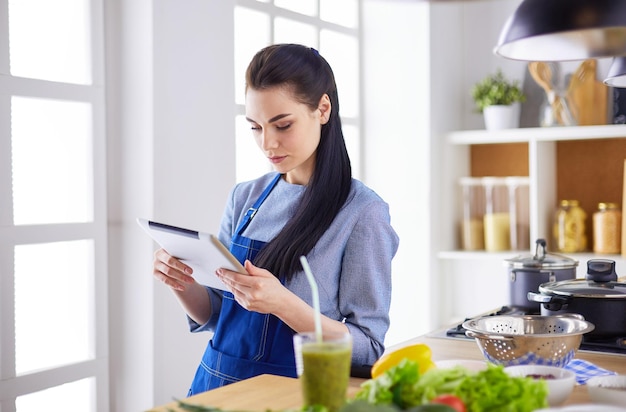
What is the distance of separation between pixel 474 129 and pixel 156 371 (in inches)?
94.6

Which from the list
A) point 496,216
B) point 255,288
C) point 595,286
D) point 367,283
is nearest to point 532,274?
point 595,286

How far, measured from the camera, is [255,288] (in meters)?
1.67

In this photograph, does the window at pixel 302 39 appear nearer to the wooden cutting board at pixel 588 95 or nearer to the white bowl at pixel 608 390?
the wooden cutting board at pixel 588 95

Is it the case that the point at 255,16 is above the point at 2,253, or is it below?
above

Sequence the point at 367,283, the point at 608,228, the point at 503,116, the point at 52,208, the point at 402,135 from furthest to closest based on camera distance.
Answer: the point at 402,135 → the point at 503,116 → the point at 608,228 → the point at 52,208 → the point at 367,283

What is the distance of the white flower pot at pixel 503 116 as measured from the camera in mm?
3959

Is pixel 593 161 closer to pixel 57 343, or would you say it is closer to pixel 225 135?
pixel 225 135

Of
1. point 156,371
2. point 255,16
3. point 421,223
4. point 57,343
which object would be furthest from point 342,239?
point 421,223

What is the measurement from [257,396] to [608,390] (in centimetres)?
62

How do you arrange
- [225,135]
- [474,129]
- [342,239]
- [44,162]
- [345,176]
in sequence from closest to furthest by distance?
1. [342,239]
2. [345,176]
3. [44,162]
4. [225,135]
5. [474,129]

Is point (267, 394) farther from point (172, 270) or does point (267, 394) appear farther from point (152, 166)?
point (152, 166)

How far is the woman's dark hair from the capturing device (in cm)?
189

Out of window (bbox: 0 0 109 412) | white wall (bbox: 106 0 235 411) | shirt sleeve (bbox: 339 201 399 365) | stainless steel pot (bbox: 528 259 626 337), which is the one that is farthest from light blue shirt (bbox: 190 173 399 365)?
window (bbox: 0 0 109 412)

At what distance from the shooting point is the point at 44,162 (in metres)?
2.52
